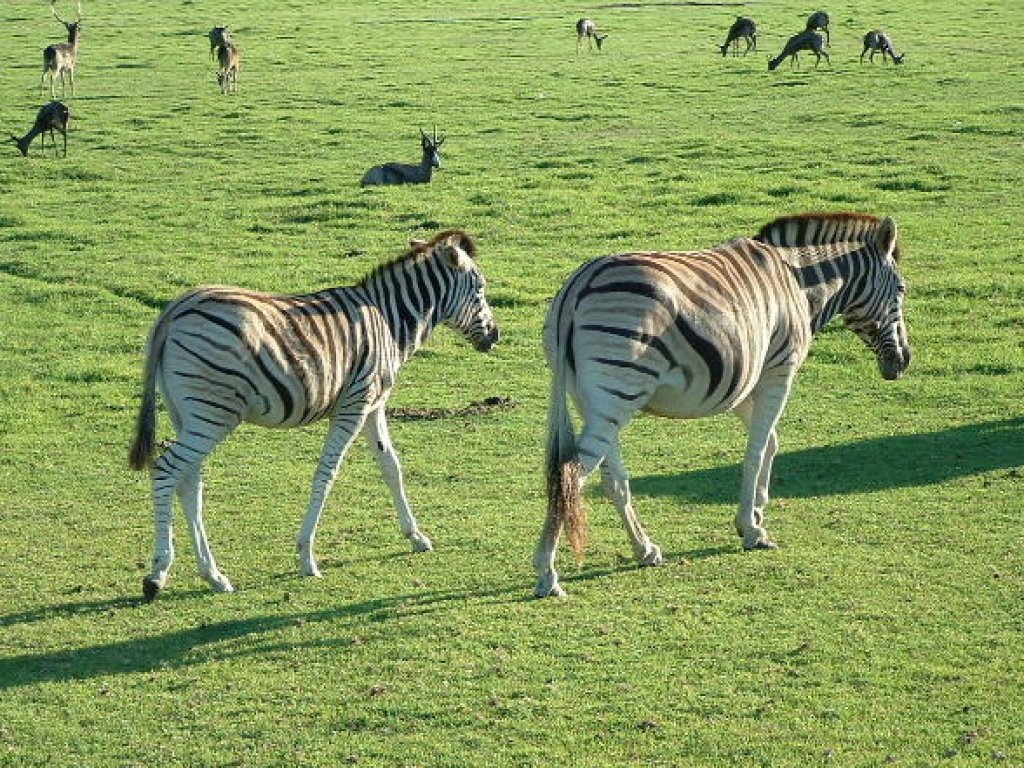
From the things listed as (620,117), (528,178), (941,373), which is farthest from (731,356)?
(620,117)

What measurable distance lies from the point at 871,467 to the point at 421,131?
18291 millimetres

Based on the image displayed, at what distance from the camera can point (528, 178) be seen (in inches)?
1098

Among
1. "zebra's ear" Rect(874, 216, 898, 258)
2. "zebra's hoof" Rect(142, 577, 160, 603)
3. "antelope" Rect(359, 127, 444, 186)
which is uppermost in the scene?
"zebra's ear" Rect(874, 216, 898, 258)

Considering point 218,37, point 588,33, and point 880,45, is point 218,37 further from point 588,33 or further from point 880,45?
point 880,45

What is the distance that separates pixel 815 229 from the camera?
12.6 m

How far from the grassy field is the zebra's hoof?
127mm

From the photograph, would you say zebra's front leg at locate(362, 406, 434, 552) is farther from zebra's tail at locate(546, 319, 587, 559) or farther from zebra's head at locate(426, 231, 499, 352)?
zebra's tail at locate(546, 319, 587, 559)

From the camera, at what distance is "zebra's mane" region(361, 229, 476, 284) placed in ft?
40.1

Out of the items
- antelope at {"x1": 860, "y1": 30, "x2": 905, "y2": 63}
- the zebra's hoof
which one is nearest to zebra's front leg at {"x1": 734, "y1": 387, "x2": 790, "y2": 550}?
the zebra's hoof

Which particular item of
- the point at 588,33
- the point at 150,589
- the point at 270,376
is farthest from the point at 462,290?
the point at 588,33

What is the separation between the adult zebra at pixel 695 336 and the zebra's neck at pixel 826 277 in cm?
1

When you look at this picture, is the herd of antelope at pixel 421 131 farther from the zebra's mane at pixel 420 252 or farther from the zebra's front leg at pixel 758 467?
the zebra's front leg at pixel 758 467

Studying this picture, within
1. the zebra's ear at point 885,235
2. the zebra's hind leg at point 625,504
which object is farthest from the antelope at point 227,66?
the zebra's hind leg at point 625,504

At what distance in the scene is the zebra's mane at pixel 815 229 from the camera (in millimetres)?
12492
